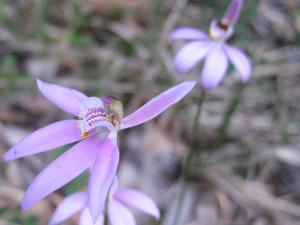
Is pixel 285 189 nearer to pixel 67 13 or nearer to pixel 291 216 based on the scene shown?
pixel 291 216

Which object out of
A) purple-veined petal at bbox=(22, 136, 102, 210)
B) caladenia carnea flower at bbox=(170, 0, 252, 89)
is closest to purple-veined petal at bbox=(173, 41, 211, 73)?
caladenia carnea flower at bbox=(170, 0, 252, 89)

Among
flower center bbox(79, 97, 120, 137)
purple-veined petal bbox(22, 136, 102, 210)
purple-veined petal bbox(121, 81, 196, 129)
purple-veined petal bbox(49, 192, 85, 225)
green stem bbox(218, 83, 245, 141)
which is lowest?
green stem bbox(218, 83, 245, 141)

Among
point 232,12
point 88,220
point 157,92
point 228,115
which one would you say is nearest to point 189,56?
point 232,12

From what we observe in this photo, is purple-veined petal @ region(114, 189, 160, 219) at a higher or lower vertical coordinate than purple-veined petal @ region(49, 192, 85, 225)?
higher

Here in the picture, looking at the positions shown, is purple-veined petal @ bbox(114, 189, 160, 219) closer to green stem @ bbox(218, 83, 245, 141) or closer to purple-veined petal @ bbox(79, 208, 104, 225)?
purple-veined petal @ bbox(79, 208, 104, 225)

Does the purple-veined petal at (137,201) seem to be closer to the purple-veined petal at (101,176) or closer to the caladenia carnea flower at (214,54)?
the purple-veined petal at (101,176)

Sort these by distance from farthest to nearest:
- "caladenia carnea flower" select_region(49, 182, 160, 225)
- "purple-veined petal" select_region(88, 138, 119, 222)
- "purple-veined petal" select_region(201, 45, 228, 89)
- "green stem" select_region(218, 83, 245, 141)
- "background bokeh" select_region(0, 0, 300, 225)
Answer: "background bokeh" select_region(0, 0, 300, 225) → "green stem" select_region(218, 83, 245, 141) → "purple-veined petal" select_region(201, 45, 228, 89) → "caladenia carnea flower" select_region(49, 182, 160, 225) → "purple-veined petal" select_region(88, 138, 119, 222)

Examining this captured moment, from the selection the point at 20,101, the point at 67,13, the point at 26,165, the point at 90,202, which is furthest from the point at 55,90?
the point at 67,13
